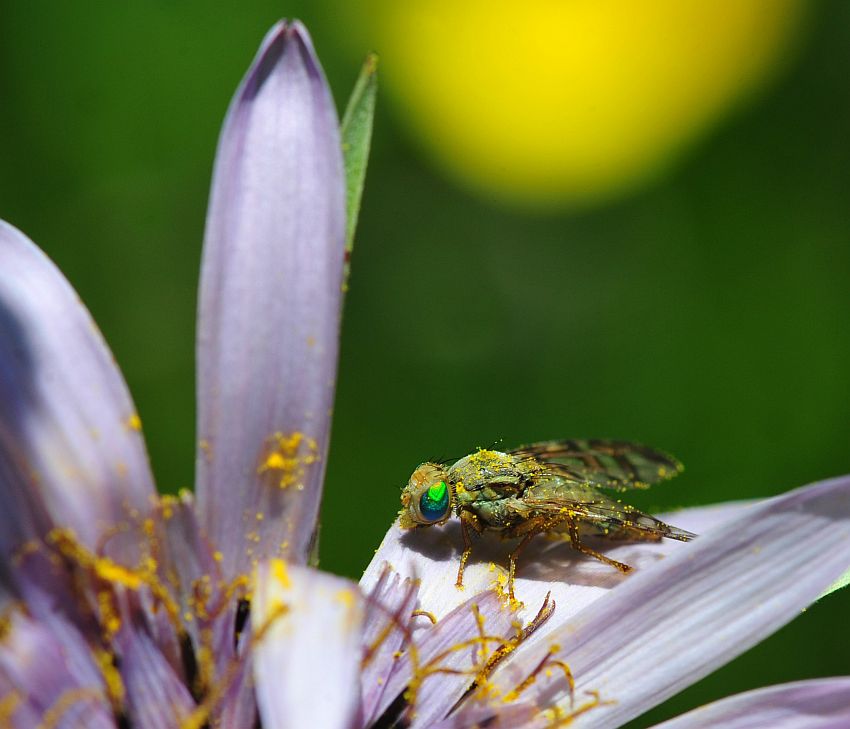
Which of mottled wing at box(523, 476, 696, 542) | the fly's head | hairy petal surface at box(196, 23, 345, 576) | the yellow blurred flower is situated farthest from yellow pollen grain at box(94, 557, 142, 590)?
the yellow blurred flower

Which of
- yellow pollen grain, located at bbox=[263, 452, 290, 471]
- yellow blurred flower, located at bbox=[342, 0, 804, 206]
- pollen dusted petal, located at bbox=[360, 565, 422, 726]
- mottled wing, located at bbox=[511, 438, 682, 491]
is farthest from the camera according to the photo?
yellow blurred flower, located at bbox=[342, 0, 804, 206]

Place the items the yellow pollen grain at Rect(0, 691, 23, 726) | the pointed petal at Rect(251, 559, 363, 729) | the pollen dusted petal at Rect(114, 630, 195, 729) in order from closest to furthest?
1. the pointed petal at Rect(251, 559, 363, 729)
2. the yellow pollen grain at Rect(0, 691, 23, 726)
3. the pollen dusted petal at Rect(114, 630, 195, 729)

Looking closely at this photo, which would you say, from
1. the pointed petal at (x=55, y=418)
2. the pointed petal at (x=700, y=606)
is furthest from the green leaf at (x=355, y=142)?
the pointed petal at (x=700, y=606)

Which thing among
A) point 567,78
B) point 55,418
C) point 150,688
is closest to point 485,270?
point 567,78

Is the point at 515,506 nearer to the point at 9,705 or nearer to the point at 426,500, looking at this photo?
the point at 426,500

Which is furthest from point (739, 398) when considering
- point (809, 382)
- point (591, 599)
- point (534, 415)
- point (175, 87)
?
point (175, 87)

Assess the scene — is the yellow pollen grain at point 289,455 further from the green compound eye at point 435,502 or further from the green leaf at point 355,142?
the green leaf at point 355,142

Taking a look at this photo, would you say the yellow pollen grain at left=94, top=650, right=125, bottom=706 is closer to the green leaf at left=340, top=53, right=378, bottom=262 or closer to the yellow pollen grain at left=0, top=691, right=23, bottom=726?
the yellow pollen grain at left=0, top=691, right=23, bottom=726
